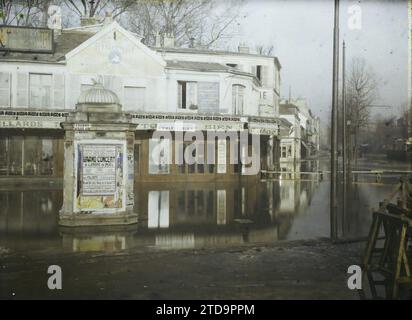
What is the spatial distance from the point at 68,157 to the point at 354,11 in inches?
276

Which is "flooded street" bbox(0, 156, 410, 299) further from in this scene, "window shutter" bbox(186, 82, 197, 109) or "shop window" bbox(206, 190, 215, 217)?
"window shutter" bbox(186, 82, 197, 109)

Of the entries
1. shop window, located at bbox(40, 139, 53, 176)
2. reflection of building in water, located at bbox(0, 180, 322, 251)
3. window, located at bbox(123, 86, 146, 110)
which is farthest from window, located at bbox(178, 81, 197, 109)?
shop window, located at bbox(40, 139, 53, 176)

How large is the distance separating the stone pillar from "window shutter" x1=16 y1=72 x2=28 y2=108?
14.5 m

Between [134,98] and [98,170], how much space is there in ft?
47.6

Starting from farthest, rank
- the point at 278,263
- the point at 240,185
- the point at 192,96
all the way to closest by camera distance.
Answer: the point at 192,96 < the point at 240,185 < the point at 278,263

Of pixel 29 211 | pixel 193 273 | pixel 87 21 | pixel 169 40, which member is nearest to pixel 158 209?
pixel 29 211

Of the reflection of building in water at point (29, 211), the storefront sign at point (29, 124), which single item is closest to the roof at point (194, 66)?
the storefront sign at point (29, 124)

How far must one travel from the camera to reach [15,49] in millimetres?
24078

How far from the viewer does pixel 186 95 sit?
2555 centimetres

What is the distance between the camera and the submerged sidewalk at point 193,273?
20.6 feet

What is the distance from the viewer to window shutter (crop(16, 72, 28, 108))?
947 inches

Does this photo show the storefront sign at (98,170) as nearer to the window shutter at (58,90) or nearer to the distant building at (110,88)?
the distant building at (110,88)
